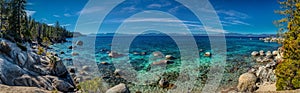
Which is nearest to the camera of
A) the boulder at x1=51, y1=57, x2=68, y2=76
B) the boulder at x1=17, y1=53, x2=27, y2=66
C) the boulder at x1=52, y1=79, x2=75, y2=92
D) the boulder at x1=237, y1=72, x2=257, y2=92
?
the boulder at x1=52, y1=79, x2=75, y2=92

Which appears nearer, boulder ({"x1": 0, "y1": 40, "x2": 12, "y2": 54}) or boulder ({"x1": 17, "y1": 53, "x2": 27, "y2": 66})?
boulder ({"x1": 0, "y1": 40, "x2": 12, "y2": 54})

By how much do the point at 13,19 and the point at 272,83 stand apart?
56665mm

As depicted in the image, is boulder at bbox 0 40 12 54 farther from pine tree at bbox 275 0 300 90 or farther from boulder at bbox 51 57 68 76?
pine tree at bbox 275 0 300 90

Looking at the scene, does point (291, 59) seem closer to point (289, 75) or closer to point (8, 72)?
point (289, 75)

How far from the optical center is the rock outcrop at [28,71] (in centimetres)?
2322

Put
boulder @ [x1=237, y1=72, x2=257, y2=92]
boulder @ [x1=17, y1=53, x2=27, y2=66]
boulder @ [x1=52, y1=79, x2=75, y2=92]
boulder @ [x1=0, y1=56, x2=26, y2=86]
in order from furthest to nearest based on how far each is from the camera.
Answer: boulder @ [x1=237, y1=72, x2=257, y2=92] < boulder @ [x1=17, y1=53, x2=27, y2=66] < boulder @ [x1=52, y1=79, x2=75, y2=92] < boulder @ [x1=0, y1=56, x2=26, y2=86]

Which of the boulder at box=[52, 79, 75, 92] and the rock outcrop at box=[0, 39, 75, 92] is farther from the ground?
the rock outcrop at box=[0, 39, 75, 92]

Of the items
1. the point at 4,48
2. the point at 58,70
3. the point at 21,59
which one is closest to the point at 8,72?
the point at 4,48

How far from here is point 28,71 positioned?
27359 millimetres

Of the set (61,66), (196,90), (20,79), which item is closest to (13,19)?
(61,66)

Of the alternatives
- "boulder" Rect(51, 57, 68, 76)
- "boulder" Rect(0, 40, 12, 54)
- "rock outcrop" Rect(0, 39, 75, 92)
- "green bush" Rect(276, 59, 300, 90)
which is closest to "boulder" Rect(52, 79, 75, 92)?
"rock outcrop" Rect(0, 39, 75, 92)

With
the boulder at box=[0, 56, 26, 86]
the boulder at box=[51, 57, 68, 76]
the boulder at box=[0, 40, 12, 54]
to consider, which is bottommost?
the boulder at box=[51, 57, 68, 76]

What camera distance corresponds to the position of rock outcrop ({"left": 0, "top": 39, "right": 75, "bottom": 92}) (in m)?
23.2

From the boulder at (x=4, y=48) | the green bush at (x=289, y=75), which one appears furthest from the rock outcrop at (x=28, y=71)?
the green bush at (x=289, y=75)
